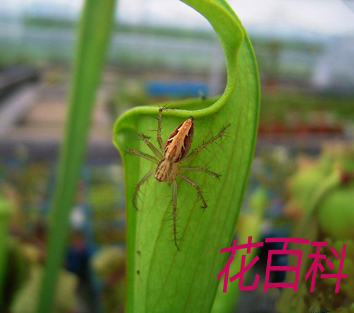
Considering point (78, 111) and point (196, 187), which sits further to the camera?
point (78, 111)

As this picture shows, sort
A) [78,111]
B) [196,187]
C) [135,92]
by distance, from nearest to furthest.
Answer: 1. [196,187]
2. [78,111]
3. [135,92]

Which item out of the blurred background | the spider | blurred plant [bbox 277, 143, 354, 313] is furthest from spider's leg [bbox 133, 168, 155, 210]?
the blurred background

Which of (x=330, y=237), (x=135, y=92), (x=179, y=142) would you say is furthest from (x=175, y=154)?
(x=135, y=92)

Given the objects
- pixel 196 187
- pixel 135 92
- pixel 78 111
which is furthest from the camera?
pixel 135 92

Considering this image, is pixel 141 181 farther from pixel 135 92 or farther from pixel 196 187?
pixel 135 92

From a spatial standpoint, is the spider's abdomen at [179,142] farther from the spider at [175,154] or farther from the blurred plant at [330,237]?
the blurred plant at [330,237]

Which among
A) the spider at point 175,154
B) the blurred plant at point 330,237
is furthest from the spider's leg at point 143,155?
the blurred plant at point 330,237
